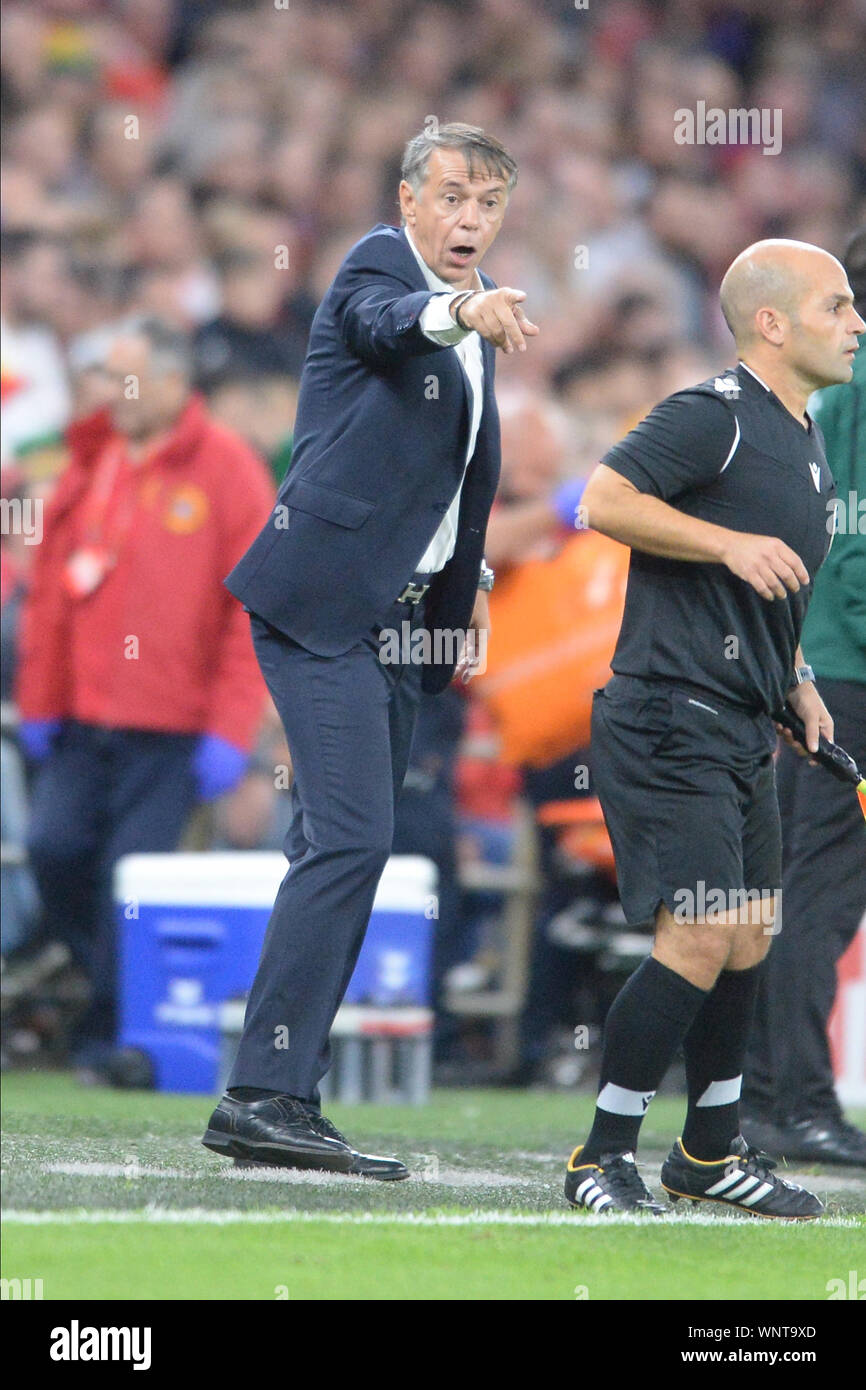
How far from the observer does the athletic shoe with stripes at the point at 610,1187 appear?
3996 millimetres

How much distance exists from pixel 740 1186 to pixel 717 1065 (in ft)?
0.79

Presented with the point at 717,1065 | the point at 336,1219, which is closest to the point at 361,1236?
the point at 336,1219

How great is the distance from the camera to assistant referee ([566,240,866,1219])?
3.97 m

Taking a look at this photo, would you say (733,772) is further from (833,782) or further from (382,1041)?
(382,1041)

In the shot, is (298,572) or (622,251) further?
(622,251)

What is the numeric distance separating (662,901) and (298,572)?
97 cm

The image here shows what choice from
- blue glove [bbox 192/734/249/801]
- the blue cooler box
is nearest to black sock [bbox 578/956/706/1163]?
the blue cooler box

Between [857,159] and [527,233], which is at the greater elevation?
[857,159]

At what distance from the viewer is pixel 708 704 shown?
13.2 feet

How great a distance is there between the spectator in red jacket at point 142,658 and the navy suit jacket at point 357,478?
318 cm

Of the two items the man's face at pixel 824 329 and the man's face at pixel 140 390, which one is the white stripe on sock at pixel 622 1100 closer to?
the man's face at pixel 824 329

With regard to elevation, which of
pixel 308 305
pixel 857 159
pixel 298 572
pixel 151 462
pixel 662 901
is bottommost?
pixel 662 901
